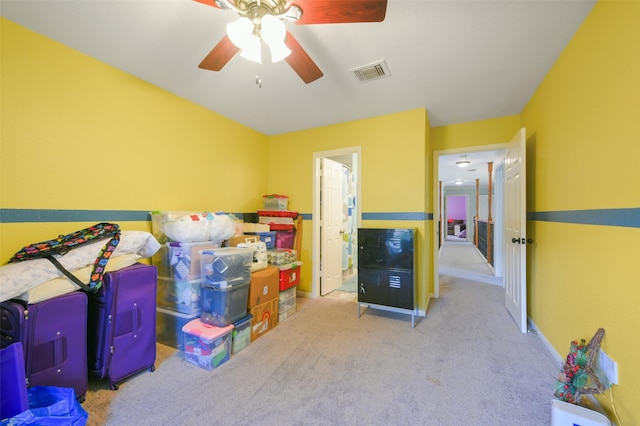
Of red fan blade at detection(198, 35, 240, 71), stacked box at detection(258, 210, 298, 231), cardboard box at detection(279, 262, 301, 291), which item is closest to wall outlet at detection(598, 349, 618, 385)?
cardboard box at detection(279, 262, 301, 291)

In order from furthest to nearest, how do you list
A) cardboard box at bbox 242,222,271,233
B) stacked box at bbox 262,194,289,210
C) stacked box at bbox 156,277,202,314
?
stacked box at bbox 262,194,289,210, cardboard box at bbox 242,222,271,233, stacked box at bbox 156,277,202,314

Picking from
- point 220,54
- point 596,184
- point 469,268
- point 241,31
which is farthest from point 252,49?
point 469,268

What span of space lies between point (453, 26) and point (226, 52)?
61.4 inches

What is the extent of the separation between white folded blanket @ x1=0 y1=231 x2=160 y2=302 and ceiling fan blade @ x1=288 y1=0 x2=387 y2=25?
6.45 ft

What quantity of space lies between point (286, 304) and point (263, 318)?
0.48 meters

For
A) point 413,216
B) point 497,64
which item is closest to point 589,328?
point 413,216

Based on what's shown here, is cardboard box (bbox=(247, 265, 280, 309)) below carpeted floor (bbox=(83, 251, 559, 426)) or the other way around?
the other way around

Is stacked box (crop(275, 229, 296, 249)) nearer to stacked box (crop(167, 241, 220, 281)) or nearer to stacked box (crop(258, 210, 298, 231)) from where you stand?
stacked box (crop(258, 210, 298, 231))

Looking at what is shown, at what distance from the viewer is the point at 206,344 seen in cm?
194

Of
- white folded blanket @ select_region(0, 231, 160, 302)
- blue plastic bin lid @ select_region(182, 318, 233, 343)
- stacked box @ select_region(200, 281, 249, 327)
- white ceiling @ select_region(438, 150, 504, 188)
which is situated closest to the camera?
white folded blanket @ select_region(0, 231, 160, 302)

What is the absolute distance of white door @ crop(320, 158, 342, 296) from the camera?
3777 mm

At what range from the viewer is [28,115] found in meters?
1.75

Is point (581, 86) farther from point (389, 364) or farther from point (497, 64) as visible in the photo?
point (389, 364)

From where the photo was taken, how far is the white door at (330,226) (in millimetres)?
3777
